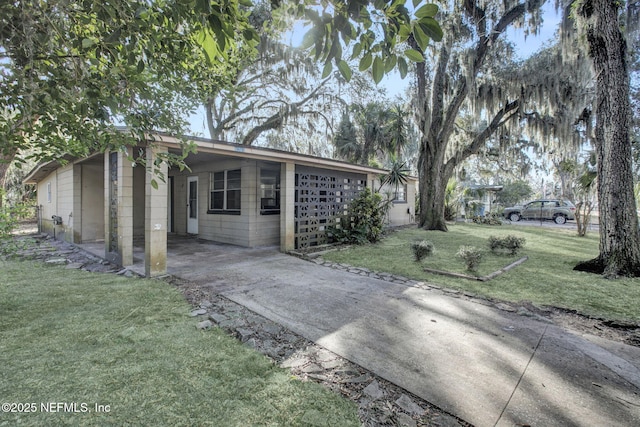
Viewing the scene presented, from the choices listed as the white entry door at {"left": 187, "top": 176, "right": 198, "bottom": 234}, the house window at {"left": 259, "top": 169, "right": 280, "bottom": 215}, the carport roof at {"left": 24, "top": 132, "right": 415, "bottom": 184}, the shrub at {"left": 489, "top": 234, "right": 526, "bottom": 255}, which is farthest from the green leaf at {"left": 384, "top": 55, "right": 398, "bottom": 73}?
the white entry door at {"left": 187, "top": 176, "right": 198, "bottom": 234}

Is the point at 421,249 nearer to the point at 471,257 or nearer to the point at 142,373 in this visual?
the point at 471,257

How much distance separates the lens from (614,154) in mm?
5184

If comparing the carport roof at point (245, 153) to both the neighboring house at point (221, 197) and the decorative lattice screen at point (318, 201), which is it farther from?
the decorative lattice screen at point (318, 201)

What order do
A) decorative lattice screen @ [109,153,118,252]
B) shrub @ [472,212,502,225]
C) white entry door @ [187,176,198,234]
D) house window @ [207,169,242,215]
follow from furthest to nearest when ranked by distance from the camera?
shrub @ [472,212,502,225] < white entry door @ [187,176,198,234] < house window @ [207,169,242,215] < decorative lattice screen @ [109,153,118,252]

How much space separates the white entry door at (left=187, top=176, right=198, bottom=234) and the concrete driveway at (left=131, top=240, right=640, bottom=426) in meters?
5.60

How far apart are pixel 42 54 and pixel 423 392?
150 inches

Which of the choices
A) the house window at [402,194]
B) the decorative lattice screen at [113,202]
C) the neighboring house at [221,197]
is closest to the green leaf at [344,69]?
the neighboring house at [221,197]

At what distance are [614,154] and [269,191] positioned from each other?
738 centimetres

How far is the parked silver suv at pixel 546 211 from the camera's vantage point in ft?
56.2

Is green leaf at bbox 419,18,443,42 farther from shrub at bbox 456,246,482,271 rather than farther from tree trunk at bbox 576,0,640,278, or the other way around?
tree trunk at bbox 576,0,640,278

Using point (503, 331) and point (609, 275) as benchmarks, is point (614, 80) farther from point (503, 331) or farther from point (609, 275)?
point (503, 331)

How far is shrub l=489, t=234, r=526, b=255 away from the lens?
698 cm

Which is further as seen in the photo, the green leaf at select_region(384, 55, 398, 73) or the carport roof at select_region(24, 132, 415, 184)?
the carport roof at select_region(24, 132, 415, 184)

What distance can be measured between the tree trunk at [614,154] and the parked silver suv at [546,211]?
14.2 meters
